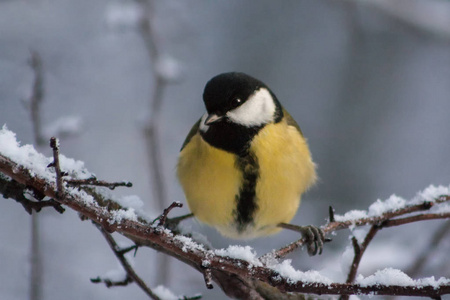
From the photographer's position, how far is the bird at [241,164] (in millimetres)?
2277

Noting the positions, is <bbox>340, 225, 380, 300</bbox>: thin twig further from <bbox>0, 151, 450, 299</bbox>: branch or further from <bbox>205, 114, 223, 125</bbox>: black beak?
<bbox>205, 114, 223, 125</bbox>: black beak

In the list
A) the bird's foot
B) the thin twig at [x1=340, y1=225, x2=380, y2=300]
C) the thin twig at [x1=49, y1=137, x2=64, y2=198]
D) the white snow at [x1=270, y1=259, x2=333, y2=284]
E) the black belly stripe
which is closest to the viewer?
the thin twig at [x1=49, y1=137, x2=64, y2=198]

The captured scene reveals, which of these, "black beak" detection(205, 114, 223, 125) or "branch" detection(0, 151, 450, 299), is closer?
"branch" detection(0, 151, 450, 299)

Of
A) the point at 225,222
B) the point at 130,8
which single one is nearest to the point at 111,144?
the point at 130,8

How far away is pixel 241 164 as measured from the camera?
2.26 m

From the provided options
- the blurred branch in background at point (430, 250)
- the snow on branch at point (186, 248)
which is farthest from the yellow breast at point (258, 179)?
the snow on branch at point (186, 248)

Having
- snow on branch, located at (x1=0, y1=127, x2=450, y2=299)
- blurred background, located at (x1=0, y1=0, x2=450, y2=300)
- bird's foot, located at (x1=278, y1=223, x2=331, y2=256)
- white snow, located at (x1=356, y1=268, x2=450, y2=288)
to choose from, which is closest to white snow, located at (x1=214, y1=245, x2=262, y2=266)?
snow on branch, located at (x1=0, y1=127, x2=450, y2=299)

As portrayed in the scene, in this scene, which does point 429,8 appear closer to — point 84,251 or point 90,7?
point 90,7

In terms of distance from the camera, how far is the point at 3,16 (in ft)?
13.9

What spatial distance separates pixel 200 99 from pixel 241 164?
3694 mm

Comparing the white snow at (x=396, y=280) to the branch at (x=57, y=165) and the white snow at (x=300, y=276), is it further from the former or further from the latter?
the branch at (x=57, y=165)

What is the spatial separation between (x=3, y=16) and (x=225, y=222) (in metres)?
2.90

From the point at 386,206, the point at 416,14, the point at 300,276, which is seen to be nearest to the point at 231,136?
the point at 386,206

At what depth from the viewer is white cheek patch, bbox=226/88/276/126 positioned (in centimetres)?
236
